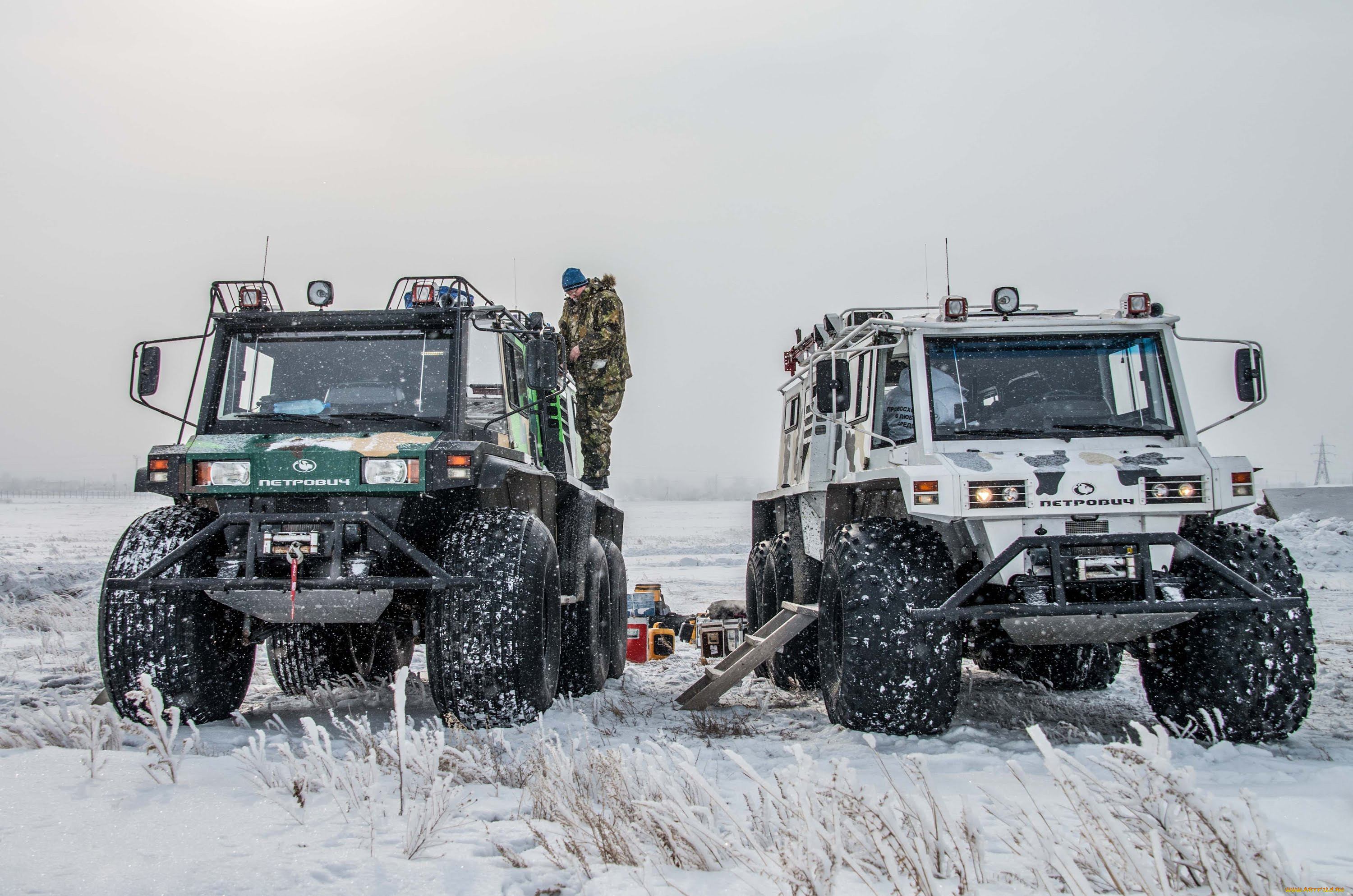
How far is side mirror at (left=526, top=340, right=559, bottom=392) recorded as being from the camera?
18.8 ft

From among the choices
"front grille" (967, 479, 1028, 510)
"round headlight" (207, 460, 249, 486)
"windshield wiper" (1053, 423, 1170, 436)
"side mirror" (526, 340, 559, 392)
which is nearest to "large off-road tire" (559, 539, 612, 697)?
"side mirror" (526, 340, 559, 392)

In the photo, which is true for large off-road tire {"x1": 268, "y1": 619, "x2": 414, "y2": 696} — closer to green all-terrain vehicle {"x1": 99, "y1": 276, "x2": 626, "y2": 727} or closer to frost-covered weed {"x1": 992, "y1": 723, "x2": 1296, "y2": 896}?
green all-terrain vehicle {"x1": 99, "y1": 276, "x2": 626, "y2": 727}

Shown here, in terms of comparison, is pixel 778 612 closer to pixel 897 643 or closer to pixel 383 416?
pixel 897 643

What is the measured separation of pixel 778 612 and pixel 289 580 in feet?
13.8

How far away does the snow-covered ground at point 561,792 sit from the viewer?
2.53 meters

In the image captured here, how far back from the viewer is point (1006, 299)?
5.95 m

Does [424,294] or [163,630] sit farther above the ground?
[424,294]

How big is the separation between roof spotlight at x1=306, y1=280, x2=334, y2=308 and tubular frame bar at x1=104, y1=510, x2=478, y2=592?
5.32 feet

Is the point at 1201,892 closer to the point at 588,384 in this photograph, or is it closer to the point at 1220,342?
the point at 1220,342

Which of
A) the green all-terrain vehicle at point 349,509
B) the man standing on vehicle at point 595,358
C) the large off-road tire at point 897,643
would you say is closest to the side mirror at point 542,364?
the green all-terrain vehicle at point 349,509

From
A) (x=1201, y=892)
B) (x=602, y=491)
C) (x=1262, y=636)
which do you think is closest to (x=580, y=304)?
(x=602, y=491)

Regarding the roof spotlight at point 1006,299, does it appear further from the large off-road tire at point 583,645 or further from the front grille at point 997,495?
the large off-road tire at point 583,645

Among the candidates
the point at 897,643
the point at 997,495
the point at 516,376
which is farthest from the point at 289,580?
the point at 997,495

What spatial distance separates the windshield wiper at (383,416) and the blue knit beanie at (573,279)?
132 inches
